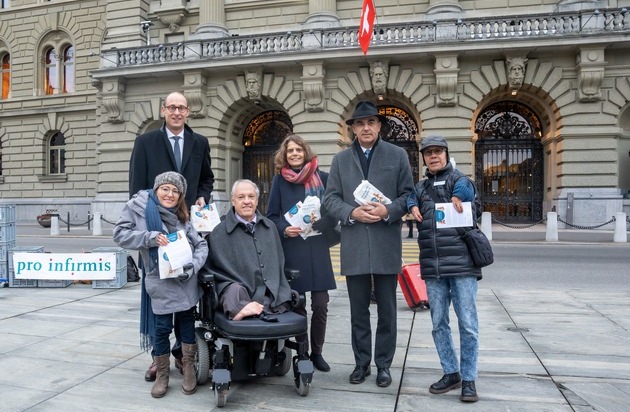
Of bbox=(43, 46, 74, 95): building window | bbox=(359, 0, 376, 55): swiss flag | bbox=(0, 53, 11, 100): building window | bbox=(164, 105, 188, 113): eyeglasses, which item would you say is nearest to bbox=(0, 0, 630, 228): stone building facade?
bbox=(43, 46, 74, 95): building window

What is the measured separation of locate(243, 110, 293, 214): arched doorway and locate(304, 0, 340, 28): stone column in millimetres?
5223

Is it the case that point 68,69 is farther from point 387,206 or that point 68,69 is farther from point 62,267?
point 387,206

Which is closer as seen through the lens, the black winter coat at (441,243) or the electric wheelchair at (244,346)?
the electric wheelchair at (244,346)

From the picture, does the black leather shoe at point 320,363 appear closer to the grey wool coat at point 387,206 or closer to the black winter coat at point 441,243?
the grey wool coat at point 387,206

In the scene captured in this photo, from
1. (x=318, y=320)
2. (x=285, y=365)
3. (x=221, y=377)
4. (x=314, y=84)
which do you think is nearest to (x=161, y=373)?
(x=221, y=377)

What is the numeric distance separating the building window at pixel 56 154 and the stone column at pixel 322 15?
17420mm

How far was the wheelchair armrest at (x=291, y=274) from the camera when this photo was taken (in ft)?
13.9

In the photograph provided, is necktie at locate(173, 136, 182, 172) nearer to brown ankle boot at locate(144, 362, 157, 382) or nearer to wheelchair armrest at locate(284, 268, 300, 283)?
wheelchair armrest at locate(284, 268, 300, 283)

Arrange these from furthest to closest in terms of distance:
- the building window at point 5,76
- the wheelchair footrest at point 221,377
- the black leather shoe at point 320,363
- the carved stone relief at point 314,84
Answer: the building window at point 5,76
the carved stone relief at point 314,84
the black leather shoe at point 320,363
the wheelchair footrest at point 221,377

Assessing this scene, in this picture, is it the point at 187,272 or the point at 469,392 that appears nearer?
the point at 469,392

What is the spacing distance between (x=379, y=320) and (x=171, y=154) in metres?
2.40

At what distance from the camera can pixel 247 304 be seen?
3822mm

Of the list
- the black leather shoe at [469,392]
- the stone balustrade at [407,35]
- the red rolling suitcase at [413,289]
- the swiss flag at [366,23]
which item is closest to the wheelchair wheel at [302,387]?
the black leather shoe at [469,392]

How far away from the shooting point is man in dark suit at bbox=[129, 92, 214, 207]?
454 centimetres
